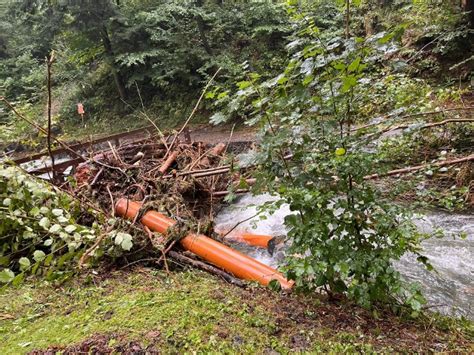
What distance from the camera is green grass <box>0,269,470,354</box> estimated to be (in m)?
2.05

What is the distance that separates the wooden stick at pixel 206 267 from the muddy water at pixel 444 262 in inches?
21.8

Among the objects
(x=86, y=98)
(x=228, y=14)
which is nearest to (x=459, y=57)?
(x=228, y=14)

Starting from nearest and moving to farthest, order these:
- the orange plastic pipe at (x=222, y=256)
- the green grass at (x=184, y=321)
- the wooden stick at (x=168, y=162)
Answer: the green grass at (x=184, y=321) → the orange plastic pipe at (x=222, y=256) → the wooden stick at (x=168, y=162)

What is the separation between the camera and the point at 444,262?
4.55m

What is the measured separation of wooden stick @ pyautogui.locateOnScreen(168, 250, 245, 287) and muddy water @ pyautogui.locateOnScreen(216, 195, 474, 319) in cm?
55

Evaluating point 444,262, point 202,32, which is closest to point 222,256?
point 444,262

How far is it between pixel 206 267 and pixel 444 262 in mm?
3311

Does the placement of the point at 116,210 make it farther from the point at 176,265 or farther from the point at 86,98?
the point at 86,98

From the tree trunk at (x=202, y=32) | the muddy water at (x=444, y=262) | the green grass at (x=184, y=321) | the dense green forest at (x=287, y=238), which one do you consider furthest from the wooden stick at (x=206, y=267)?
the tree trunk at (x=202, y=32)

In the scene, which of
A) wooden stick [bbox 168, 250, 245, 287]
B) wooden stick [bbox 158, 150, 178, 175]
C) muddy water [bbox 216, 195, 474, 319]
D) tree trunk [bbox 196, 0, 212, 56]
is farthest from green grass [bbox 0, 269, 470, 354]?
tree trunk [bbox 196, 0, 212, 56]

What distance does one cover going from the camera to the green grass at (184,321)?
2047mm

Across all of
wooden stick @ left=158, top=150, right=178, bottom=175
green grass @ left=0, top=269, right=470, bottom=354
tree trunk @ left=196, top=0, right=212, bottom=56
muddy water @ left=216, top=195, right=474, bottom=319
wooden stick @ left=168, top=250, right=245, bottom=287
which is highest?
tree trunk @ left=196, top=0, right=212, bottom=56

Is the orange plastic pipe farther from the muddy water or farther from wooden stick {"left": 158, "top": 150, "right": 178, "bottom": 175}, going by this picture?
wooden stick {"left": 158, "top": 150, "right": 178, "bottom": 175}

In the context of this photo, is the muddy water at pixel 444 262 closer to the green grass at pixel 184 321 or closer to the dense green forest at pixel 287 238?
the dense green forest at pixel 287 238
